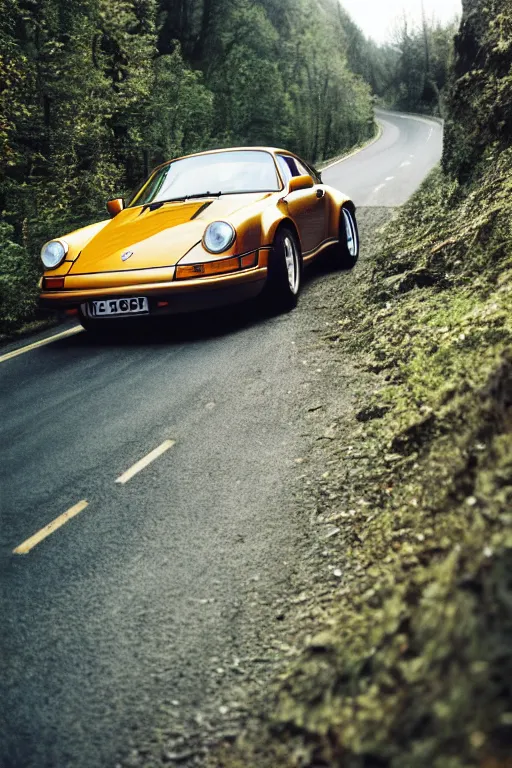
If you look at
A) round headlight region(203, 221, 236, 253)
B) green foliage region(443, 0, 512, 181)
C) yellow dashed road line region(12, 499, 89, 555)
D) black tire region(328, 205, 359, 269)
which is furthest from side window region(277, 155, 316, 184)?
yellow dashed road line region(12, 499, 89, 555)

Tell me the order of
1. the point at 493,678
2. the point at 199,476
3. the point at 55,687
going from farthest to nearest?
the point at 199,476 → the point at 55,687 → the point at 493,678

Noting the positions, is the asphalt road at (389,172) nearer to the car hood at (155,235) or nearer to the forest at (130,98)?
the forest at (130,98)

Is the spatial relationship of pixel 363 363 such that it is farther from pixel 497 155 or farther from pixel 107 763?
pixel 497 155

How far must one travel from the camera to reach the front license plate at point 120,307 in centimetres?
618

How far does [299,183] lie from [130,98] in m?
10.3

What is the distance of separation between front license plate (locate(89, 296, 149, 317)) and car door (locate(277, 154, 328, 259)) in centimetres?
196

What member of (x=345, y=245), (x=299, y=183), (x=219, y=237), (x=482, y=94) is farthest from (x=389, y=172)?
(x=219, y=237)

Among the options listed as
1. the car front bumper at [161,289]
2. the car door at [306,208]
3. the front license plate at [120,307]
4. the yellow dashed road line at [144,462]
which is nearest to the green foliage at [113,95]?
the car front bumper at [161,289]

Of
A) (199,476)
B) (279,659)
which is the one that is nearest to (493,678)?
(279,659)

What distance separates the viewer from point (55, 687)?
Result: 2428 mm

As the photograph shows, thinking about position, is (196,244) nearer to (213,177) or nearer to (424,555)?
(213,177)

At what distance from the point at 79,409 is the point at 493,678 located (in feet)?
13.1

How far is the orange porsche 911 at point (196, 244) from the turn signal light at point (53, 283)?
0.01 meters

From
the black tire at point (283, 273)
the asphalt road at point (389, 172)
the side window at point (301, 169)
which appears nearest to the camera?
the black tire at point (283, 273)
